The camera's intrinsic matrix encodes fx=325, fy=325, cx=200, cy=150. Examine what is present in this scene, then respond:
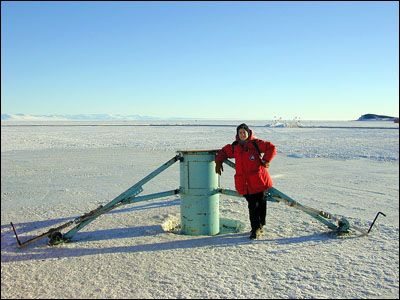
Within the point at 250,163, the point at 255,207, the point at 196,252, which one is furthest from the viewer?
the point at 255,207

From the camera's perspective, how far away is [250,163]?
3566mm

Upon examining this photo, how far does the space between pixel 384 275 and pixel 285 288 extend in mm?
925

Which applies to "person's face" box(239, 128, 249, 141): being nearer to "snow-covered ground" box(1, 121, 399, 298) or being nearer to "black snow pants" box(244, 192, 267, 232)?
"black snow pants" box(244, 192, 267, 232)

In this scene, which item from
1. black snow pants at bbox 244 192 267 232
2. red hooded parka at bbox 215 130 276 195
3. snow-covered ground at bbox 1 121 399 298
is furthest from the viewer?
black snow pants at bbox 244 192 267 232

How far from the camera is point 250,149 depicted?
3.57 meters

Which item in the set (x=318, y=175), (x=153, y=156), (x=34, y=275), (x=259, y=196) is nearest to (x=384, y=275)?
(x=259, y=196)

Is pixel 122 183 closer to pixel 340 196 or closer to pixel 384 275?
pixel 340 196

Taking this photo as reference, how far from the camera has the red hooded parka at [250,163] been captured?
355 cm

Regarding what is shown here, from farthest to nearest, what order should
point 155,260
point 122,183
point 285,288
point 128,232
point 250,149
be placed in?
point 122,183, point 128,232, point 250,149, point 155,260, point 285,288

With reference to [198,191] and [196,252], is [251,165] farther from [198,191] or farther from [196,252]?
[196,252]

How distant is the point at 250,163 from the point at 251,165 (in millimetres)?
30

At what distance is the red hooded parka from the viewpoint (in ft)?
11.6

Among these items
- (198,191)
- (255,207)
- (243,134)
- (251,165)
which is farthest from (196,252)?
(243,134)

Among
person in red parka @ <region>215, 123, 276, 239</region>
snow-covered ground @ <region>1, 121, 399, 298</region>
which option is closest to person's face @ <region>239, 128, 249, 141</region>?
person in red parka @ <region>215, 123, 276, 239</region>
